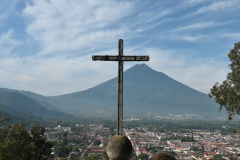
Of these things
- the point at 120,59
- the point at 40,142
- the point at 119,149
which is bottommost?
the point at 40,142

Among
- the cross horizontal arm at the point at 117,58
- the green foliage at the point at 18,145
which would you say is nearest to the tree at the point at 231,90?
the cross horizontal arm at the point at 117,58

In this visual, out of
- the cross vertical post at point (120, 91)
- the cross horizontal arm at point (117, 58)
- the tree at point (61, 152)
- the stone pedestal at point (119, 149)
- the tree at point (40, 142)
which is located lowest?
the tree at point (61, 152)

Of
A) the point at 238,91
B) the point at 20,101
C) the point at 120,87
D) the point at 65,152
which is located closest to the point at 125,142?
the point at 120,87

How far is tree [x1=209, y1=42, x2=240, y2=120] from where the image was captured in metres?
8.18

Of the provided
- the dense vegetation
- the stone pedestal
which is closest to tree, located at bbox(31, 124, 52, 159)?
the dense vegetation

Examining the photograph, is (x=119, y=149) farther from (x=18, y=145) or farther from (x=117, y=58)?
(x=18, y=145)

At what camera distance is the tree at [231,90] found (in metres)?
8.18

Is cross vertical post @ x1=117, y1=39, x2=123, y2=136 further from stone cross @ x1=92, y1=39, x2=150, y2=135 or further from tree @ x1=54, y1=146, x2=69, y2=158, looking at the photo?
tree @ x1=54, y1=146, x2=69, y2=158

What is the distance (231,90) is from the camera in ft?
26.9

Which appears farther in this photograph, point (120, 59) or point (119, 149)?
point (120, 59)

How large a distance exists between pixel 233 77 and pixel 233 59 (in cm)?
105

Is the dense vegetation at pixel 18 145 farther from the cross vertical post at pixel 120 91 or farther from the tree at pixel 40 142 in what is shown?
the cross vertical post at pixel 120 91

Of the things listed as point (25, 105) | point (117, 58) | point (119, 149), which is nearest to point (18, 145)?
point (117, 58)

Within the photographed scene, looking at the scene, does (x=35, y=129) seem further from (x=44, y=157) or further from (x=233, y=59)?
(x=233, y=59)
